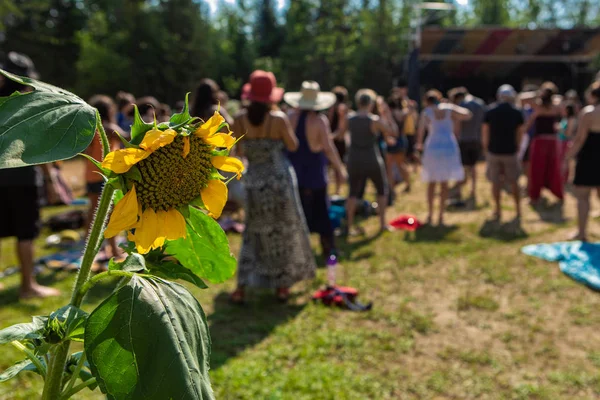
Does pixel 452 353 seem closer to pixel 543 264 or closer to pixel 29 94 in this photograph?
pixel 543 264

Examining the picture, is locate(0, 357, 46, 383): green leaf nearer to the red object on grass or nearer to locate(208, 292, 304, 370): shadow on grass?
locate(208, 292, 304, 370): shadow on grass

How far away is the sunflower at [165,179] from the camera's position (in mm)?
765

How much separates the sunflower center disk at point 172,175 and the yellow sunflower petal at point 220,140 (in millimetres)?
12

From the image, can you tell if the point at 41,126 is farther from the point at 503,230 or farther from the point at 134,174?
the point at 503,230

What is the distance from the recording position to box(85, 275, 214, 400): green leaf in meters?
0.69

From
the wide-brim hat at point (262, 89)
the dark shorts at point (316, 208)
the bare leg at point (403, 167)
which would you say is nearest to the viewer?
the wide-brim hat at point (262, 89)

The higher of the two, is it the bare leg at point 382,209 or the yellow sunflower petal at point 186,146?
the yellow sunflower petal at point 186,146

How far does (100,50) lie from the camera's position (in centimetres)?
2439

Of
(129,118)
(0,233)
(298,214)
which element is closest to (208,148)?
(298,214)

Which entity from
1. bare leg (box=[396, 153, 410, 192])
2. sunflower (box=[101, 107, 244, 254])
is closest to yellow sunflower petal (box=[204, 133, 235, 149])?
sunflower (box=[101, 107, 244, 254])

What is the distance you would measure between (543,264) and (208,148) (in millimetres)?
5660

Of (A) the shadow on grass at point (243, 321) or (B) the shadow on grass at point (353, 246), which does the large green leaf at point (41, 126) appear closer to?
(A) the shadow on grass at point (243, 321)

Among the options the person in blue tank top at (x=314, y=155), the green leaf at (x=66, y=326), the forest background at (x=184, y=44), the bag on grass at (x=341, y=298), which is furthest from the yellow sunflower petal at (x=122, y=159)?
the forest background at (x=184, y=44)

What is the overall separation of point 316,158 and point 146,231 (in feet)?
16.7
